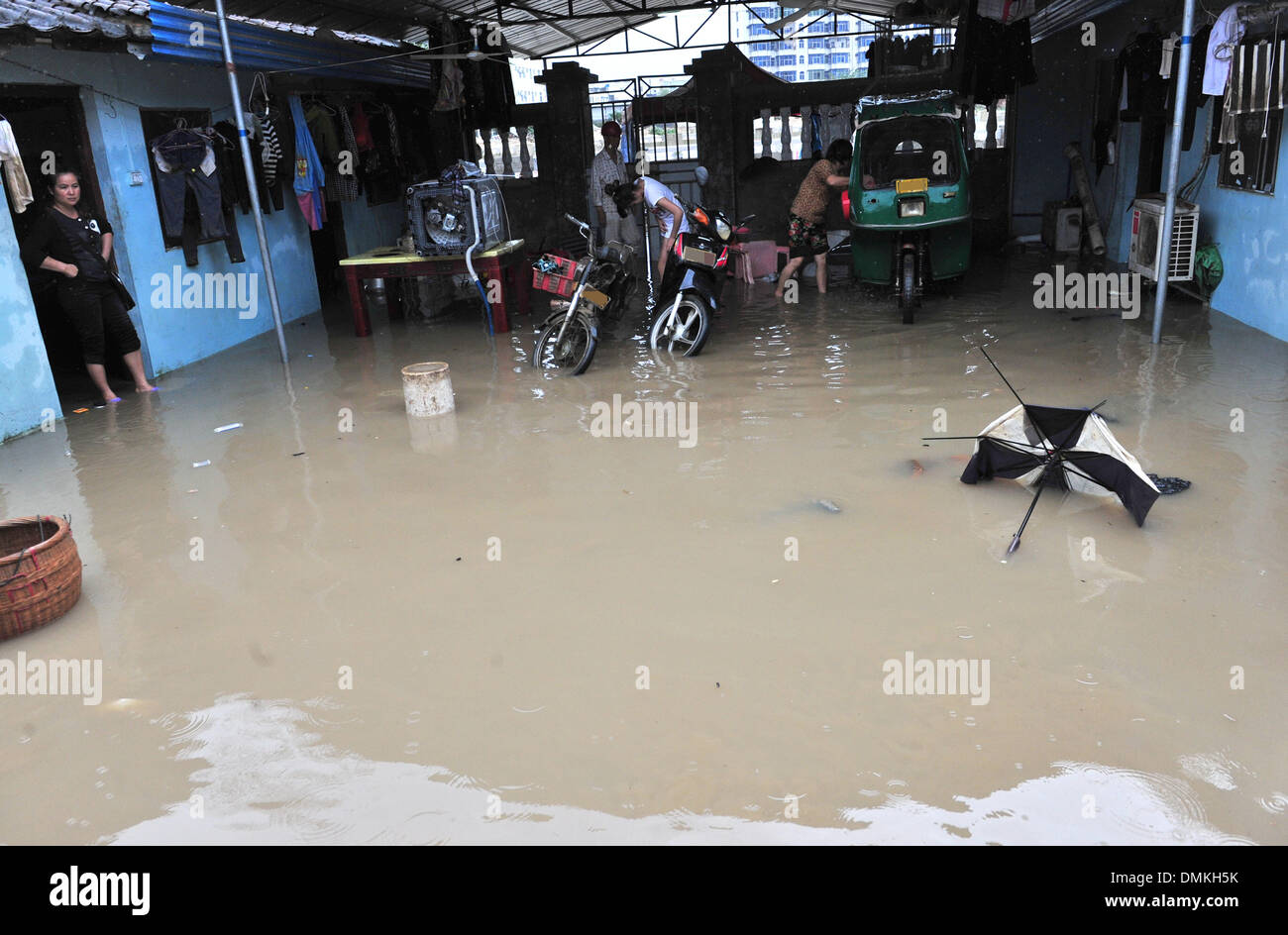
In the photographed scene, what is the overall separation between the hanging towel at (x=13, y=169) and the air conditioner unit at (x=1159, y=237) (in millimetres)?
8881

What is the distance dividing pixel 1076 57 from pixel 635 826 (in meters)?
13.6

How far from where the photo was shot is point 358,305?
990 cm

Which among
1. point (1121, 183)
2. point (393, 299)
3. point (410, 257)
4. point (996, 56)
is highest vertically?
point (996, 56)

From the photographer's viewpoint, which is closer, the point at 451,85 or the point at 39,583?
the point at 39,583

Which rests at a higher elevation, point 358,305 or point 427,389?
point 358,305

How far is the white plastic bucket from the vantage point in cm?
666

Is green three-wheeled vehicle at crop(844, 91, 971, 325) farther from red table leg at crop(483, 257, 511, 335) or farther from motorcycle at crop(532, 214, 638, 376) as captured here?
red table leg at crop(483, 257, 511, 335)

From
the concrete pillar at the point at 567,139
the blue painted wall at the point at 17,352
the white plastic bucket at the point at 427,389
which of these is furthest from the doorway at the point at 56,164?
the concrete pillar at the point at 567,139

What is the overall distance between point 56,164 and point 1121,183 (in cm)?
1147

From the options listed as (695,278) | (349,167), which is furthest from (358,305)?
(695,278)

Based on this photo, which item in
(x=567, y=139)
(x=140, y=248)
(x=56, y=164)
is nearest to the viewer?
(x=140, y=248)

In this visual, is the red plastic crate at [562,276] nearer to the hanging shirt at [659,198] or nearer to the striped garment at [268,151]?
the hanging shirt at [659,198]

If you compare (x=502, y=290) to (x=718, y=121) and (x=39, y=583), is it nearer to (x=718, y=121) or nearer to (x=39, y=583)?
(x=39, y=583)
